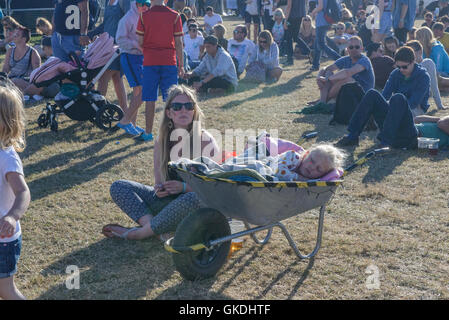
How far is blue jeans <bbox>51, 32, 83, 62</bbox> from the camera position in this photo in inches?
335

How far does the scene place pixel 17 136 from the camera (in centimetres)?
294

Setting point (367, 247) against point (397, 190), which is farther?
point (397, 190)

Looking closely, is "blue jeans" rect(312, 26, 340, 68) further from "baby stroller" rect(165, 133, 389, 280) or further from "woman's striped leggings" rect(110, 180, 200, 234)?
"baby stroller" rect(165, 133, 389, 280)

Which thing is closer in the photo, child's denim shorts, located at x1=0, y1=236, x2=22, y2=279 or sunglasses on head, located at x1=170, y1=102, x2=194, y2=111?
child's denim shorts, located at x1=0, y1=236, x2=22, y2=279

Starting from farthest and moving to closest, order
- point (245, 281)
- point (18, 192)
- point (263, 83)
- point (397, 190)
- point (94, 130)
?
point (263, 83) < point (94, 130) < point (397, 190) < point (245, 281) < point (18, 192)

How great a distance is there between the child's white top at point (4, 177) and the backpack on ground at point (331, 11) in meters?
10.7

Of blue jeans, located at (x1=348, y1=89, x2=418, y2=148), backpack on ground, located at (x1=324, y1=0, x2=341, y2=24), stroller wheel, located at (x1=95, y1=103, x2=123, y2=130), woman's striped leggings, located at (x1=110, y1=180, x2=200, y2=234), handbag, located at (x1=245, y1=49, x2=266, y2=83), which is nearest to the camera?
woman's striped leggings, located at (x1=110, y1=180, x2=200, y2=234)

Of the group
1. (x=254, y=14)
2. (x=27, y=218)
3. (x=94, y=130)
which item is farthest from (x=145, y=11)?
(x=254, y=14)

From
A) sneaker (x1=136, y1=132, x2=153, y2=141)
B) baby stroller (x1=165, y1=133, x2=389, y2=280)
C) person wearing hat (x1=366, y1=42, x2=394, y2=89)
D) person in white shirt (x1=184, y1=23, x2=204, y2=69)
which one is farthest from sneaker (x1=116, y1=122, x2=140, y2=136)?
person in white shirt (x1=184, y1=23, x2=204, y2=69)

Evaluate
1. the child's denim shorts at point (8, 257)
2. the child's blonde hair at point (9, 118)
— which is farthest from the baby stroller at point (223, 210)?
the child's blonde hair at point (9, 118)

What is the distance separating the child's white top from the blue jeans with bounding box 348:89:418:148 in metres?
4.83

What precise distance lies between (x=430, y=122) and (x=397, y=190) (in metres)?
1.88

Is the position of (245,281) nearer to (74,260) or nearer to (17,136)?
(74,260)

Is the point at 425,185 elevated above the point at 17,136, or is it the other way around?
the point at 17,136
